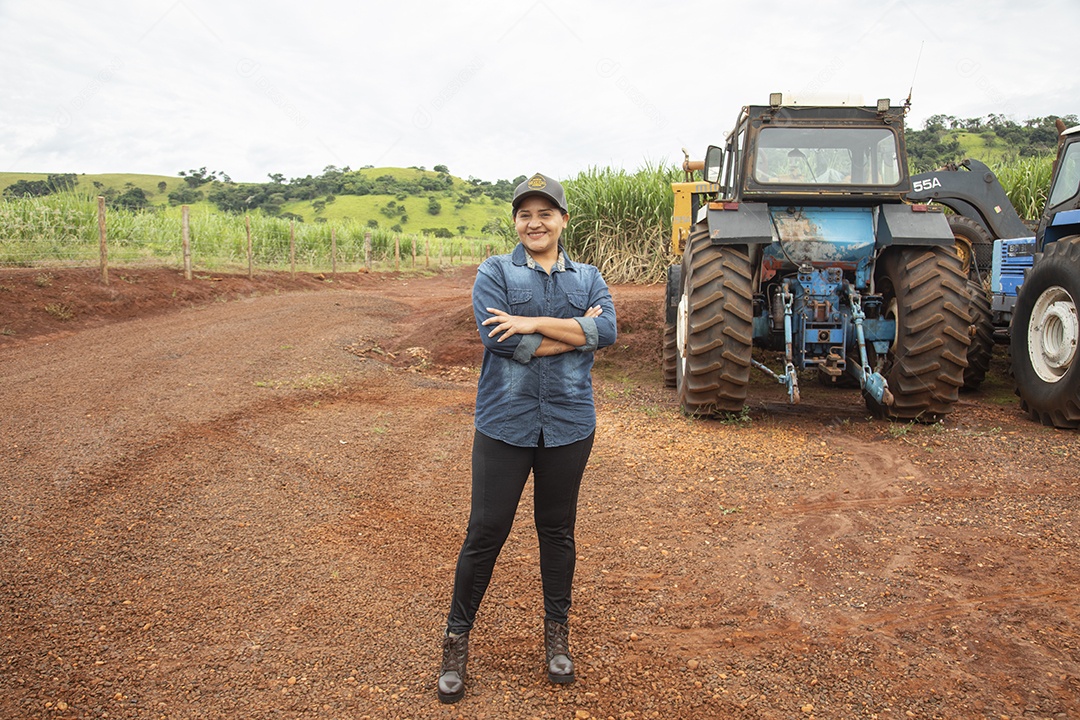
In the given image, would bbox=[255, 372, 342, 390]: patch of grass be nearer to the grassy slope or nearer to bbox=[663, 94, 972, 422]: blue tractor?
bbox=[663, 94, 972, 422]: blue tractor

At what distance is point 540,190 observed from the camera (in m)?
2.76

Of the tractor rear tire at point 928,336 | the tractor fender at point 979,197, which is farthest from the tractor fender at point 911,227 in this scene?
the tractor fender at point 979,197

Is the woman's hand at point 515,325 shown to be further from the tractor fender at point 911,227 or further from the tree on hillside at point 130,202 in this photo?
the tree on hillside at point 130,202

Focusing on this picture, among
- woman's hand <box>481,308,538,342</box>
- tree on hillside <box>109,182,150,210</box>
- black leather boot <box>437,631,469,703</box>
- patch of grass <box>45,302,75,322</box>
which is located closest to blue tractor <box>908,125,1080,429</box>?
woman's hand <box>481,308,538,342</box>

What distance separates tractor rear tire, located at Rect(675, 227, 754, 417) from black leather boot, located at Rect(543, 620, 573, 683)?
12.0 ft

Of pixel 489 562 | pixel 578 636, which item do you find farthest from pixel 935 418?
pixel 489 562

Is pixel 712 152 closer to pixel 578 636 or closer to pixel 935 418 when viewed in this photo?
pixel 935 418

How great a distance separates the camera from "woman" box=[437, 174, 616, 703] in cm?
272

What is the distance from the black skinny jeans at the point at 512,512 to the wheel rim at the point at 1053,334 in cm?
549

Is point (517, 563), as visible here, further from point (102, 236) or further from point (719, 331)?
point (102, 236)

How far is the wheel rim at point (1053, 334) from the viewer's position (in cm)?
634

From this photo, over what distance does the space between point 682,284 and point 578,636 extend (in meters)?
5.15

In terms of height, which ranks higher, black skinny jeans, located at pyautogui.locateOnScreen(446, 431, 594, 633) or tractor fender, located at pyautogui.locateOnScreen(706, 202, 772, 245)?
tractor fender, located at pyautogui.locateOnScreen(706, 202, 772, 245)

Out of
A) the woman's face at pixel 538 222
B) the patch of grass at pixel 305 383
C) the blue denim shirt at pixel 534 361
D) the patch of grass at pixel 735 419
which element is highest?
the woman's face at pixel 538 222
